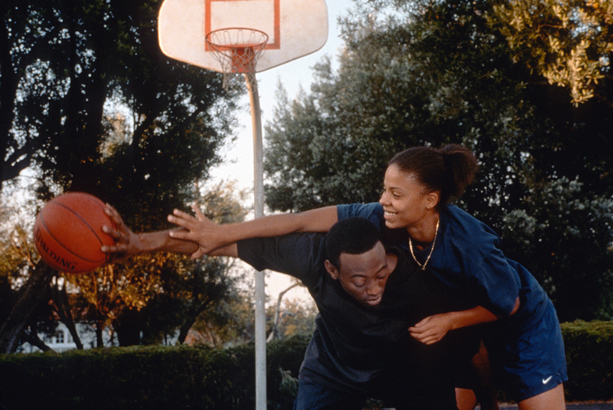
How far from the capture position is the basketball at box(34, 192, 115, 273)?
2.72 metres

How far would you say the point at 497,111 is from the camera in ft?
36.4

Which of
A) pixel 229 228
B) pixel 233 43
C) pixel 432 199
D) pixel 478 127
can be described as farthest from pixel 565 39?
pixel 229 228

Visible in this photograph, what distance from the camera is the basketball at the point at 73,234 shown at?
8.93 ft

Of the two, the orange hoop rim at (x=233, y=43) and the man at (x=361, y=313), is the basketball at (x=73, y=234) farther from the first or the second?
the orange hoop rim at (x=233, y=43)

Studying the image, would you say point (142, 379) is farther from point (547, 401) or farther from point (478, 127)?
point (478, 127)

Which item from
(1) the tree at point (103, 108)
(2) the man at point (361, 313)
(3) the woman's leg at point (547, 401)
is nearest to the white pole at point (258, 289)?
(2) the man at point (361, 313)

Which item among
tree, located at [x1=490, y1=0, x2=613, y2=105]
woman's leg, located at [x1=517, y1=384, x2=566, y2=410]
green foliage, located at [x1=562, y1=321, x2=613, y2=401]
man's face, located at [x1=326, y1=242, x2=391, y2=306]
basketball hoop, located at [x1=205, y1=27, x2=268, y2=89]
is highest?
tree, located at [x1=490, y1=0, x2=613, y2=105]

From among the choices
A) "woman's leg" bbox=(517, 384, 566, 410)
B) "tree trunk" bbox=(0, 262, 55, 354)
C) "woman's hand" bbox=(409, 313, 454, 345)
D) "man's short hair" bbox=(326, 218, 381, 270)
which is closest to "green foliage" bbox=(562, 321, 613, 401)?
"woman's leg" bbox=(517, 384, 566, 410)

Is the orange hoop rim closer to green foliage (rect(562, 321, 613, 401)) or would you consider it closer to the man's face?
the man's face

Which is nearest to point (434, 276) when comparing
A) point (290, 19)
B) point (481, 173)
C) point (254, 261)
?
point (254, 261)

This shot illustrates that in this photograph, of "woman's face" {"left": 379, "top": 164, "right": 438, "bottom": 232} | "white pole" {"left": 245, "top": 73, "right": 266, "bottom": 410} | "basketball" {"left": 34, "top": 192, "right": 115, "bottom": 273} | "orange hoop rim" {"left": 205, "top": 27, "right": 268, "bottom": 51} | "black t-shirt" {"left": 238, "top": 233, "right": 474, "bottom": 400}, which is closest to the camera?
"basketball" {"left": 34, "top": 192, "right": 115, "bottom": 273}

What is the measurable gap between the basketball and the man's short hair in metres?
1.13

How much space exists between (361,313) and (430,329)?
37cm

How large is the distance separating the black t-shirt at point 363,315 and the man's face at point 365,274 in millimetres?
127
